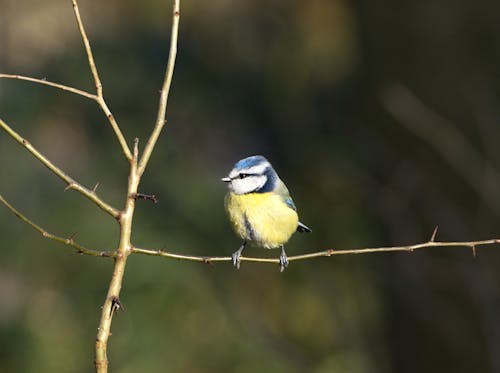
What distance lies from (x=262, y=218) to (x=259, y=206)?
41mm

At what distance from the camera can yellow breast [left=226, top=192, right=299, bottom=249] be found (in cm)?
141

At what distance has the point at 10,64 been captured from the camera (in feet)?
12.0

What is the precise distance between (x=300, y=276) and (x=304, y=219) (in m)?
0.50

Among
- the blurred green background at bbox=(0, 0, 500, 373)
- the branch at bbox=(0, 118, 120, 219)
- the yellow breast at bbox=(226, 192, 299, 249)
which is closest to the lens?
the branch at bbox=(0, 118, 120, 219)

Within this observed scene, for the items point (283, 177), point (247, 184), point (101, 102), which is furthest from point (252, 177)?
point (283, 177)

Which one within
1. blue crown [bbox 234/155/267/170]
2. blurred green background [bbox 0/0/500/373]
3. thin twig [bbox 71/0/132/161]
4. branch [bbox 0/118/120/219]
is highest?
blurred green background [bbox 0/0/500/373]

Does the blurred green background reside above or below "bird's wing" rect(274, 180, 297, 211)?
above

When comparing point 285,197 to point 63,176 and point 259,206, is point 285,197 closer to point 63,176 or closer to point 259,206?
point 259,206

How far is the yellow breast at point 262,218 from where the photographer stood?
141cm

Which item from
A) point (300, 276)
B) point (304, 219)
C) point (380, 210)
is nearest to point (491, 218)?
point (380, 210)

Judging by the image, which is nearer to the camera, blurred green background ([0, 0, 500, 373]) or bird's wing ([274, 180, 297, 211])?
bird's wing ([274, 180, 297, 211])

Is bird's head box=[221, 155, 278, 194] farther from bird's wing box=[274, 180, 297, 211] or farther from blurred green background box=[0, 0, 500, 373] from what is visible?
blurred green background box=[0, 0, 500, 373]

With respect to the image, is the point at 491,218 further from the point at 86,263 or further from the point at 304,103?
the point at 86,263

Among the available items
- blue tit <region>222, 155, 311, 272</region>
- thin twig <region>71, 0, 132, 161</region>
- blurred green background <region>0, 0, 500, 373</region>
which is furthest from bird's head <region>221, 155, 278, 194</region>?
blurred green background <region>0, 0, 500, 373</region>
